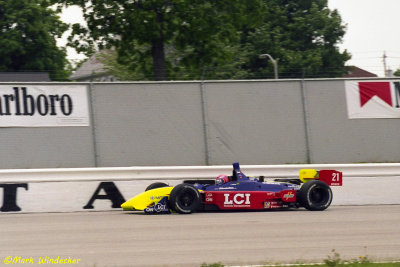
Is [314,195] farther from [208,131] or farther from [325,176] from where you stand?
[208,131]

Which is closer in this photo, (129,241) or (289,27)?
(129,241)

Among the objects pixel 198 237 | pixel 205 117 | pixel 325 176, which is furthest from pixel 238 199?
pixel 198 237

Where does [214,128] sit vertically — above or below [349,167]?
above

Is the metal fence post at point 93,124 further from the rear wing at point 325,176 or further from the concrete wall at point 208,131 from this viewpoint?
the rear wing at point 325,176

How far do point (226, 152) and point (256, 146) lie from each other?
741 millimetres

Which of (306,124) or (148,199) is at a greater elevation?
(306,124)

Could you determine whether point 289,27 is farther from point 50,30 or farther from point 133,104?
point 133,104

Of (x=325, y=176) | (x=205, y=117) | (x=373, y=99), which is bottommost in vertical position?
(x=325, y=176)

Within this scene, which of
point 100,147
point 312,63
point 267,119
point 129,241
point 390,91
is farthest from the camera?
point 312,63

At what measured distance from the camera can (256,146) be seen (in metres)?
14.9

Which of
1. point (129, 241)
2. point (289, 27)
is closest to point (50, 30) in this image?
point (289, 27)

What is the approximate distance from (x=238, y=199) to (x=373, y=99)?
5.51 m

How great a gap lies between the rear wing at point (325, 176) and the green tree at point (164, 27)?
7756 mm

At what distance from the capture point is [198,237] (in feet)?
29.4
